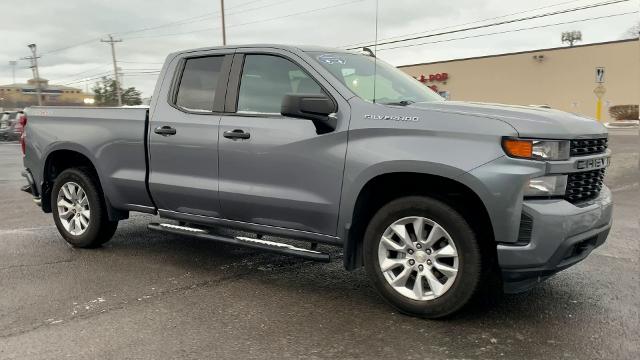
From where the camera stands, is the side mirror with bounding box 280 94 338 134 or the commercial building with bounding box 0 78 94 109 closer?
the side mirror with bounding box 280 94 338 134

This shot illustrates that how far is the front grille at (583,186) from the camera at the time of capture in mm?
3586

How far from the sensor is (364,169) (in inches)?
152

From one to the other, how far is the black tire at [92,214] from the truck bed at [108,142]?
0.22 metres

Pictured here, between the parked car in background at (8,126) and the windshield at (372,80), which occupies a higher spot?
the windshield at (372,80)

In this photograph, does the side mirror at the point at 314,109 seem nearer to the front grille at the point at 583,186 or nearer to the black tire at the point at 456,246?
the black tire at the point at 456,246

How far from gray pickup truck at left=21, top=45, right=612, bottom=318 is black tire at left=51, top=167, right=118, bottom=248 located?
0.16 metres

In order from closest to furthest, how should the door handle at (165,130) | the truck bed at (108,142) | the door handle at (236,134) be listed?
the door handle at (236,134) → the door handle at (165,130) → the truck bed at (108,142)

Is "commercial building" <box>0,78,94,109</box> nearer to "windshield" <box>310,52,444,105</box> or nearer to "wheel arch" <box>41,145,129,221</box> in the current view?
"wheel arch" <box>41,145,129,221</box>

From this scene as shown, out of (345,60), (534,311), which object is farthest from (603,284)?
(345,60)

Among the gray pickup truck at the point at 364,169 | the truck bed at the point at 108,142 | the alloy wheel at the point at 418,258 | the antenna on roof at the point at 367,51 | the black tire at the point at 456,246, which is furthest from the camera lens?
the antenna on roof at the point at 367,51

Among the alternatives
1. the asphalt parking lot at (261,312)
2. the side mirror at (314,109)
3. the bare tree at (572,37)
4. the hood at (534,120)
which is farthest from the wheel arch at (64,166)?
the bare tree at (572,37)

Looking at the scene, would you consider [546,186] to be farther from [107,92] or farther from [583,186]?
[107,92]

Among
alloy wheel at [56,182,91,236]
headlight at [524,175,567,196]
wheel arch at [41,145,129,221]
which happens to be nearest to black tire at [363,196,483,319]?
headlight at [524,175,567,196]

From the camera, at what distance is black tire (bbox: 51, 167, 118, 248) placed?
18.3 feet
